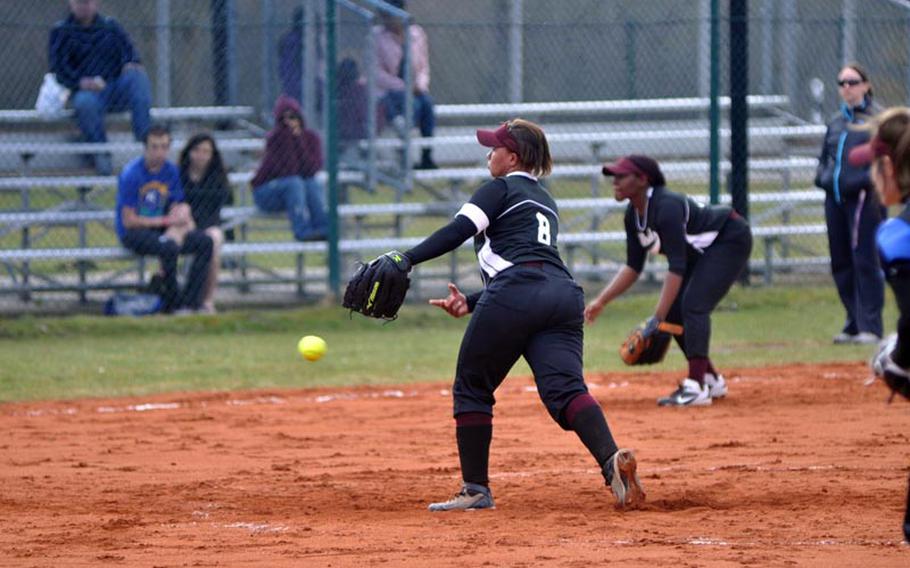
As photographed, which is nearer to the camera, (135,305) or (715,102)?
(135,305)

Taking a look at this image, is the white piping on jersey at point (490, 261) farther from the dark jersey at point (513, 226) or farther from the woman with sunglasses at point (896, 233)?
the woman with sunglasses at point (896, 233)

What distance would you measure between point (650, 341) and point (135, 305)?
6118mm

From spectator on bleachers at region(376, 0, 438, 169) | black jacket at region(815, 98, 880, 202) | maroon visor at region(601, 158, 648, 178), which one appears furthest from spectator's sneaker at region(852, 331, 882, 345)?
spectator on bleachers at region(376, 0, 438, 169)

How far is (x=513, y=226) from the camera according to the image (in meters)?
6.43

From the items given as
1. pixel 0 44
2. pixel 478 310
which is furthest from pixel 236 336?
pixel 478 310

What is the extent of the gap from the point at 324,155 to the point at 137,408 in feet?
18.5

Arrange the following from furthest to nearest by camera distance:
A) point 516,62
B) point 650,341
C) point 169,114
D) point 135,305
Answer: point 516,62, point 169,114, point 135,305, point 650,341

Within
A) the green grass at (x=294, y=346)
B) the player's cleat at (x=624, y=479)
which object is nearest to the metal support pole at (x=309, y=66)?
the green grass at (x=294, y=346)

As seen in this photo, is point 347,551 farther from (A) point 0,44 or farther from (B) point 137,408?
(A) point 0,44

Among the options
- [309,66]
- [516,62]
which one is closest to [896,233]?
[309,66]

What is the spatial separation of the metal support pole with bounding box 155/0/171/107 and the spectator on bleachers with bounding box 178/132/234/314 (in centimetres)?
215

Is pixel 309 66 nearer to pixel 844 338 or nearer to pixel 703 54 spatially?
pixel 703 54

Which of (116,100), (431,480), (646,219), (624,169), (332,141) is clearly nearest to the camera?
(431,480)

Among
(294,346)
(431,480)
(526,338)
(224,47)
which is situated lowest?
(294,346)
